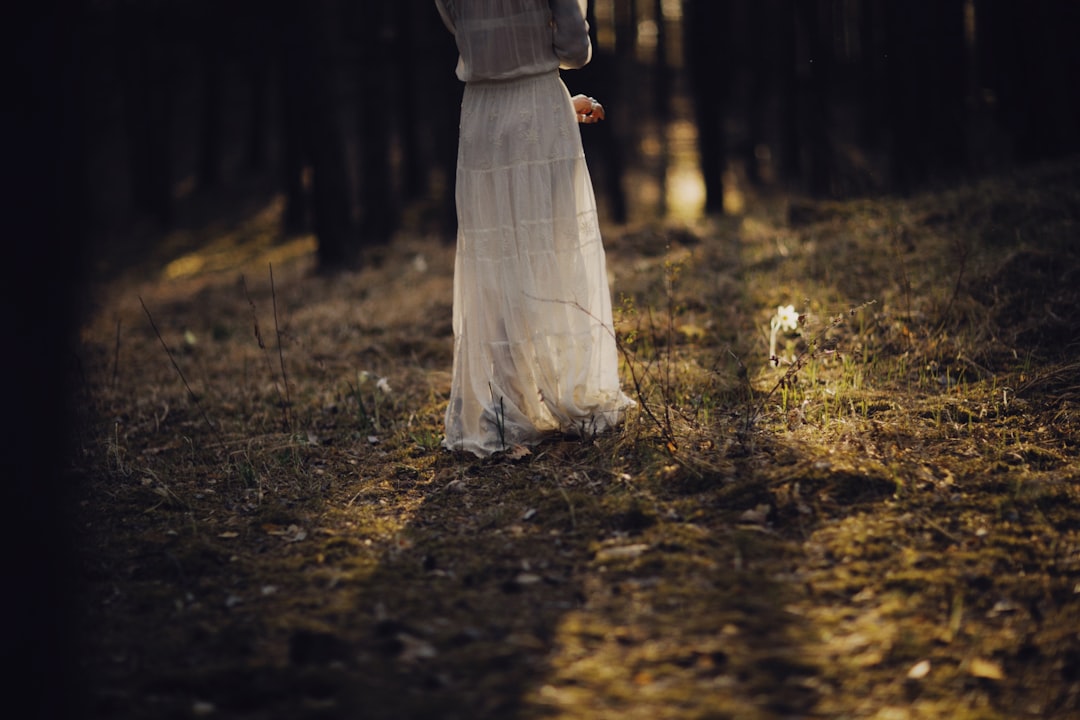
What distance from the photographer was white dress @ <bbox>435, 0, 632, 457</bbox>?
432 centimetres

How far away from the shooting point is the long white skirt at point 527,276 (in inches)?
173

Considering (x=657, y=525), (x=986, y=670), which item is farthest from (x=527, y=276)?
(x=986, y=670)

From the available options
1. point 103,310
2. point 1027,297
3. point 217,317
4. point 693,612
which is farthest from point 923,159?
point 103,310

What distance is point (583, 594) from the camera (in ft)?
10.7

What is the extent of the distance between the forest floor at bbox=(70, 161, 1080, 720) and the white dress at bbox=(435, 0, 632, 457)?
24 centimetres

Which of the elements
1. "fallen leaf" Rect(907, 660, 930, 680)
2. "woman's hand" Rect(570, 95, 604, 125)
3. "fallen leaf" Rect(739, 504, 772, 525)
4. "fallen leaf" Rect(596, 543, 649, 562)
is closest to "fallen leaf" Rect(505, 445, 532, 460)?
"fallen leaf" Rect(596, 543, 649, 562)

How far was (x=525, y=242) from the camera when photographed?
445 centimetres

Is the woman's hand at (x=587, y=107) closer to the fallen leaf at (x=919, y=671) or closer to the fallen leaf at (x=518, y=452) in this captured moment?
the fallen leaf at (x=518, y=452)

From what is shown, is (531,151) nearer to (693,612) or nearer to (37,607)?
(693,612)

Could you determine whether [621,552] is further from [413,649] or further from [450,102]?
[450,102]

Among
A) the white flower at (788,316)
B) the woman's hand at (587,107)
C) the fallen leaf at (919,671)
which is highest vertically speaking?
the woman's hand at (587,107)

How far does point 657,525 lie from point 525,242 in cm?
160

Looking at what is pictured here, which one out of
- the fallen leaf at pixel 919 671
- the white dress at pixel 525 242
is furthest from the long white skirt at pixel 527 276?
the fallen leaf at pixel 919 671

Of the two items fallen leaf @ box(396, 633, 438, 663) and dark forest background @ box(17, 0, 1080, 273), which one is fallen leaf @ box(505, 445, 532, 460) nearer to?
fallen leaf @ box(396, 633, 438, 663)
